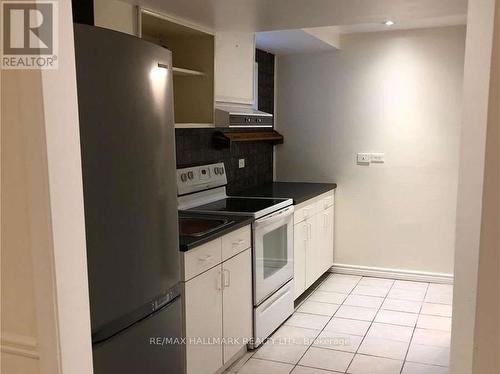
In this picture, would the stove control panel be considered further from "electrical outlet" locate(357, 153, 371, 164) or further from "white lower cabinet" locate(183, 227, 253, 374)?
"electrical outlet" locate(357, 153, 371, 164)

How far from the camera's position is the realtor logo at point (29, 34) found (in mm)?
1157

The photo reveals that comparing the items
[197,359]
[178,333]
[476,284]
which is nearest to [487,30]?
[476,284]

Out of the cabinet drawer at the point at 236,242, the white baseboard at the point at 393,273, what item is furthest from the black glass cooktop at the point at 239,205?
the white baseboard at the point at 393,273

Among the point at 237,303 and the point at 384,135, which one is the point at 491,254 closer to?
the point at 237,303

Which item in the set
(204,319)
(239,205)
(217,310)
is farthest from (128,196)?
(239,205)

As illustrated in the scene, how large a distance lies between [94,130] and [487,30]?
1.22 metres

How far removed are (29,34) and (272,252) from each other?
2.48 metres

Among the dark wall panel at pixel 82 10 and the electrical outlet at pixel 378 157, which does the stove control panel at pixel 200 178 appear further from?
the electrical outlet at pixel 378 157

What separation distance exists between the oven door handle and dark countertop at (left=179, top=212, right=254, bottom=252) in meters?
0.14

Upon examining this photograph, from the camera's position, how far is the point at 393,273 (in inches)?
185

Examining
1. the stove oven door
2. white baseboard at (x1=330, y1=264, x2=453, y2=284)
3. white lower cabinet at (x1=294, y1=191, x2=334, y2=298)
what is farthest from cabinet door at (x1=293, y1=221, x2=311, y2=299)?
white baseboard at (x1=330, y1=264, x2=453, y2=284)

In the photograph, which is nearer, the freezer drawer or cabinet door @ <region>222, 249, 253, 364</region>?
the freezer drawer

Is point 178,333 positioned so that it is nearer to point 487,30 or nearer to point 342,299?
point 487,30

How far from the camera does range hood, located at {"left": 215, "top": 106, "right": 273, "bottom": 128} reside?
3162mm
